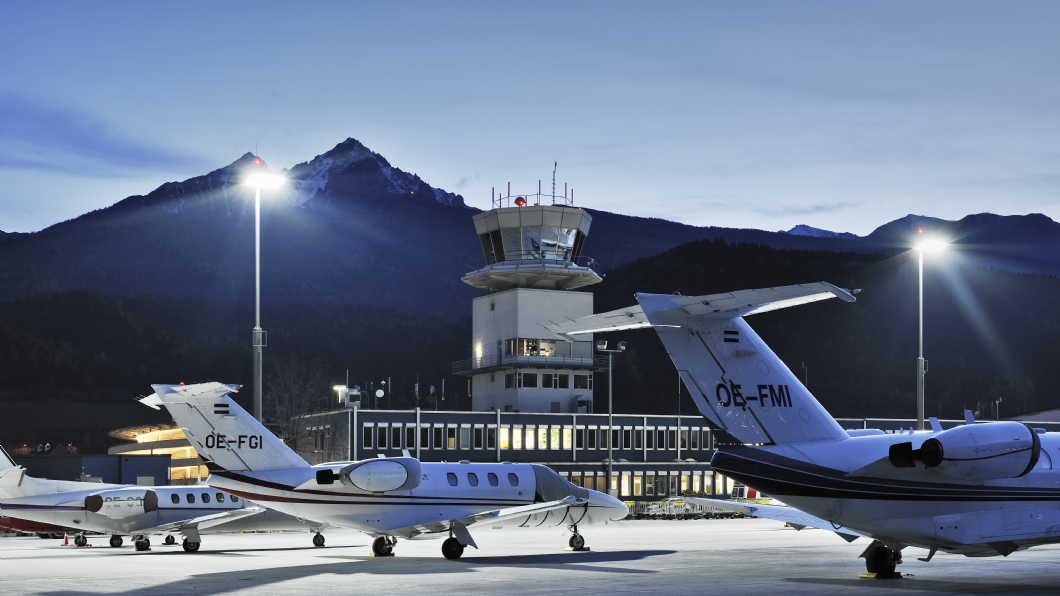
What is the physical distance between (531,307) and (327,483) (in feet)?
166

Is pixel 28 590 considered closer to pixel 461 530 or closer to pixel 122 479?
pixel 461 530

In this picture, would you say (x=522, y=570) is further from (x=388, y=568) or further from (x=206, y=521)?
(x=206, y=521)

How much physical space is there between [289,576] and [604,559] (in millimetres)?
8759

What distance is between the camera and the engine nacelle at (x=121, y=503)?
3484 centimetres

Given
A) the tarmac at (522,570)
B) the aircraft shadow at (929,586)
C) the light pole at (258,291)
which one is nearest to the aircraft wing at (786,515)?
the tarmac at (522,570)

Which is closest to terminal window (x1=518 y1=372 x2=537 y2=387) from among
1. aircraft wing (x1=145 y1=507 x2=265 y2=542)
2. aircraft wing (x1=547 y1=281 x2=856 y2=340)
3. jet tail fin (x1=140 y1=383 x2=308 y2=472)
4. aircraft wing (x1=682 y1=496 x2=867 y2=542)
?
aircraft wing (x1=145 y1=507 x2=265 y2=542)

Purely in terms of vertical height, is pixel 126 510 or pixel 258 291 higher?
pixel 258 291

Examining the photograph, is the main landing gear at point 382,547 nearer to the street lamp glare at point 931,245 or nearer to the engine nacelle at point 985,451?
the engine nacelle at point 985,451

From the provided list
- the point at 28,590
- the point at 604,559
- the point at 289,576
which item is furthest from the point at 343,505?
the point at 28,590

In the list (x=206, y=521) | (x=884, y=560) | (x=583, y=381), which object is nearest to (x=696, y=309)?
(x=884, y=560)

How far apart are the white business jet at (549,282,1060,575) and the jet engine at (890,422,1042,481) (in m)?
0.02

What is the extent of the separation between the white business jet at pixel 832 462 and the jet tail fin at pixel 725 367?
18 millimetres

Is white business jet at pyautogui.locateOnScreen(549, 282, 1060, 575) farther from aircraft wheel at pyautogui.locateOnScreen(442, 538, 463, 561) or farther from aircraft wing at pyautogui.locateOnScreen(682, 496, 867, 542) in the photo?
aircraft wheel at pyautogui.locateOnScreen(442, 538, 463, 561)

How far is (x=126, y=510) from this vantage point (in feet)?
115
